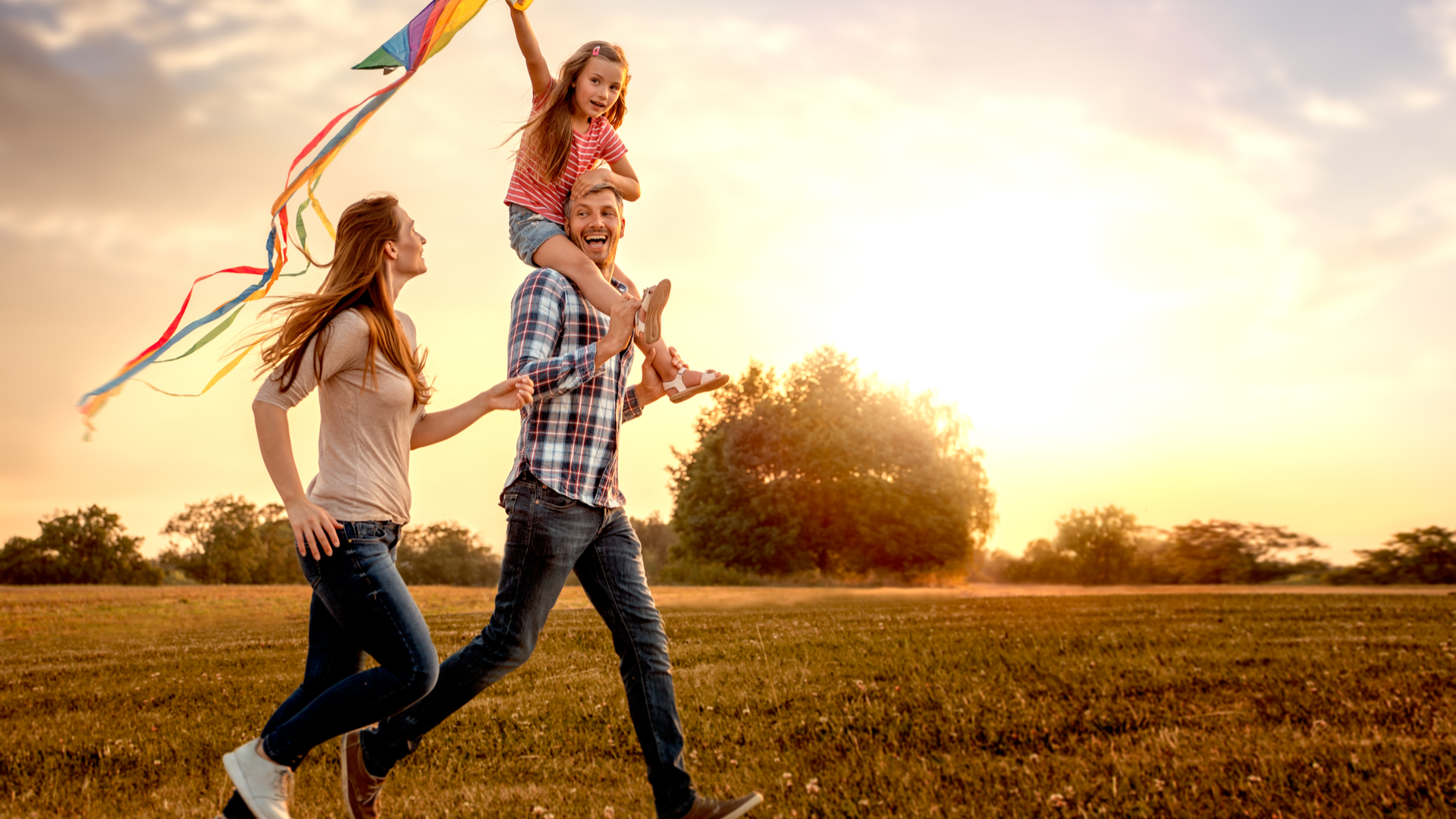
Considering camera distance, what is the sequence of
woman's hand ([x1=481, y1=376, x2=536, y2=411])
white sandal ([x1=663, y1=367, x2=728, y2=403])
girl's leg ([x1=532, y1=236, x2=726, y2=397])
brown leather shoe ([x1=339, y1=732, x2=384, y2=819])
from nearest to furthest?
1. woman's hand ([x1=481, y1=376, x2=536, y2=411])
2. brown leather shoe ([x1=339, y1=732, x2=384, y2=819])
3. girl's leg ([x1=532, y1=236, x2=726, y2=397])
4. white sandal ([x1=663, y1=367, x2=728, y2=403])

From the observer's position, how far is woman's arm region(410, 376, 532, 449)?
3.50m

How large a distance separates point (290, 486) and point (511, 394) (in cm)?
81

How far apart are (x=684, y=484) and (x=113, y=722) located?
98.4ft

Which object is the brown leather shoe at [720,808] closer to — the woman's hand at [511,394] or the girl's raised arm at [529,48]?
the woman's hand at [511,394]

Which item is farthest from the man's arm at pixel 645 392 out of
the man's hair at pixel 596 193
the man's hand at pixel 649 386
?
the man's hair at pixel 596 193

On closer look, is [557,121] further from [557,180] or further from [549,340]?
[549,340]

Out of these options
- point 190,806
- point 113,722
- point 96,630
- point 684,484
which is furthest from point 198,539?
point 190,806

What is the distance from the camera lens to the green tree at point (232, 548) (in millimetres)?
34219

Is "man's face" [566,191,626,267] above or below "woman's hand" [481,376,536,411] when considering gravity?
above

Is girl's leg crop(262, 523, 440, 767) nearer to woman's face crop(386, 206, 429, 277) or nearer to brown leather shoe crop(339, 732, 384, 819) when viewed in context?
brown leather shoe crop(339, 732, 384, 819)

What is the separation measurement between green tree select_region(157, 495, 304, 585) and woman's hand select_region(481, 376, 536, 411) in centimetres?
3394

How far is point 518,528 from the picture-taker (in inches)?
145

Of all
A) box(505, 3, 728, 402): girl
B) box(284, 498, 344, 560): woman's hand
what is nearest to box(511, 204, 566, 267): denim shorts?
box(505, 3, 728, 402): girl

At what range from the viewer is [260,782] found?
334cm
